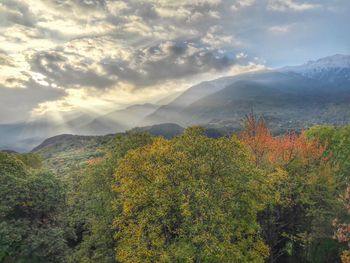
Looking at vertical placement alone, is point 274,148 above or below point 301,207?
above

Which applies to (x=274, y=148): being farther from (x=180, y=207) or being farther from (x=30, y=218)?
(x=30, y=218)

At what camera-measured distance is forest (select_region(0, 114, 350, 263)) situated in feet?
103

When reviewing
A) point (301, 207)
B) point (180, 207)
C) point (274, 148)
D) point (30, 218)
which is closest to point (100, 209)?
point (30, 218)

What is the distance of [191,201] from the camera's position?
31562 mm

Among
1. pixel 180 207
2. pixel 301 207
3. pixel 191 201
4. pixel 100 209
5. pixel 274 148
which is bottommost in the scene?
pixel 301 207

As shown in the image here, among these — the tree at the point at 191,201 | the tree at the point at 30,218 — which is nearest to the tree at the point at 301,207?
the tree at the point at 191,201

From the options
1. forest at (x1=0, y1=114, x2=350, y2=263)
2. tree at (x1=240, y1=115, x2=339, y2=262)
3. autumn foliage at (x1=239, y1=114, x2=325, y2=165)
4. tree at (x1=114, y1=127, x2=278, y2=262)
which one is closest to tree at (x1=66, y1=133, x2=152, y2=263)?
forest at (x1=0, y1=114, x2=350, y2=263)

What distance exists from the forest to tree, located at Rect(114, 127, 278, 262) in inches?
4.1

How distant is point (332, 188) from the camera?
47.0 meters

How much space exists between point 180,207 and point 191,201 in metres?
1.14

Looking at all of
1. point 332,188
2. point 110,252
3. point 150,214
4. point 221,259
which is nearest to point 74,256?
point 110,252

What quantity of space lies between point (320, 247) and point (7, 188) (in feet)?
137

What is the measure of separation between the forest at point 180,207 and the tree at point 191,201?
10 cm

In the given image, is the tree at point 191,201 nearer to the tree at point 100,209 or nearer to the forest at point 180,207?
the forest at point 180,207
